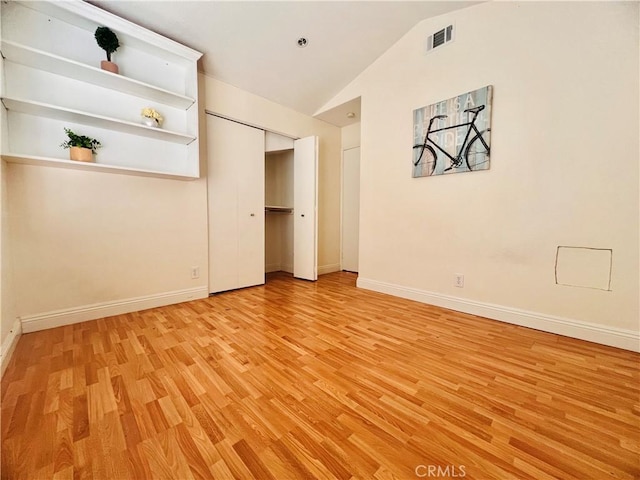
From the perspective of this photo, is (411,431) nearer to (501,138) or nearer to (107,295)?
(501,138)

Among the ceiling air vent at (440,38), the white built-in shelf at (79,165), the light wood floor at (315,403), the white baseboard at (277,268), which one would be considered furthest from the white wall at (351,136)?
the light wood floor at (315,403)

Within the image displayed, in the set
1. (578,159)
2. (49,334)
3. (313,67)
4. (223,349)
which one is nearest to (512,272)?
(578,159)

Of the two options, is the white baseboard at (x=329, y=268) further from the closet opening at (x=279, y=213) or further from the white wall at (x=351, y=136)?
the white wall at (x=351, y=136)

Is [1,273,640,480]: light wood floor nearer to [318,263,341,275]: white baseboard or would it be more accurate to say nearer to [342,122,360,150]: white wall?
[318,263,341,275]: white baseboard

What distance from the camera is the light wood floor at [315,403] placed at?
0.87m

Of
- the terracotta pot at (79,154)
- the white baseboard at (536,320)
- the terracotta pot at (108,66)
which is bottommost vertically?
the white baseboard at (536,320)

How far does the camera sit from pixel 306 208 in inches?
139

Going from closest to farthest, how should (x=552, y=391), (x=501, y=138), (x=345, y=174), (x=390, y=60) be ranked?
(x=552, y=391), (x=501, y=138), (x=390, y=60), (x=345, y=174)

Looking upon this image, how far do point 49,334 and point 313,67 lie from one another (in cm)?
346

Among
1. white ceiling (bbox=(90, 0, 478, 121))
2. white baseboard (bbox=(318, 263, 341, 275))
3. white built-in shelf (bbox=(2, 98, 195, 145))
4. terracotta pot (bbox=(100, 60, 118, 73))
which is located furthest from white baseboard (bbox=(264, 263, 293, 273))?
terracotta pot (bbox=(100, 60, 118, 73))

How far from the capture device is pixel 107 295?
2188mm

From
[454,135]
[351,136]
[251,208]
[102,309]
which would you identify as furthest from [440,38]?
[102,309]

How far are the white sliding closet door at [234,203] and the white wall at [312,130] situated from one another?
16 cm

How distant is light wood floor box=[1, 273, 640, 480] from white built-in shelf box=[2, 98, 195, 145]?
1.61 metres
